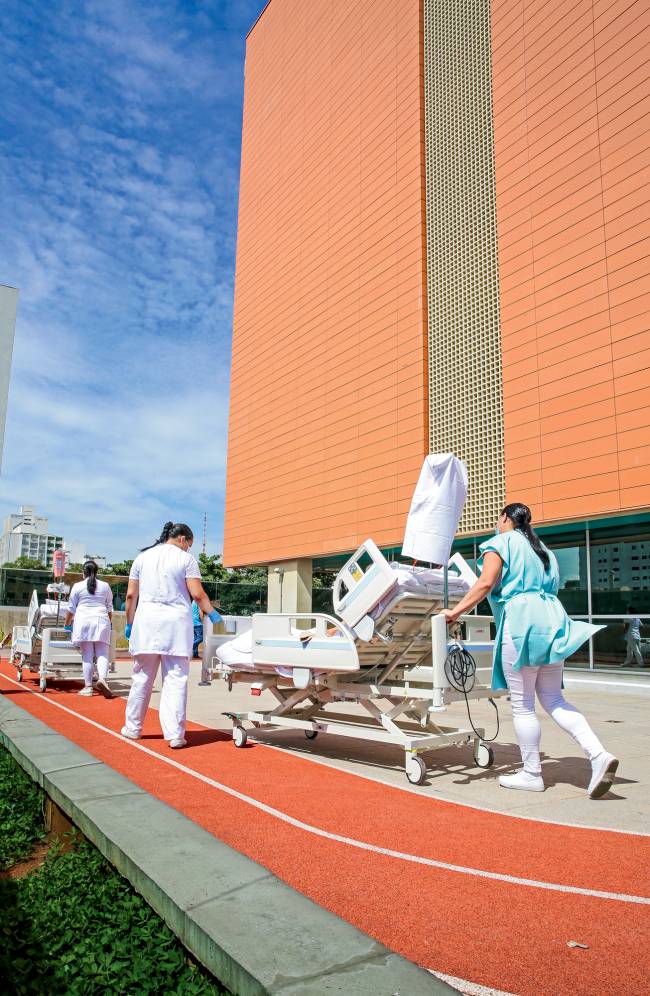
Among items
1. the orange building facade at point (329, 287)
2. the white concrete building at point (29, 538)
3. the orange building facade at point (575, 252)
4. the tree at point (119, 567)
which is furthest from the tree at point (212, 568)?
the white concrete building at point (29, 538)

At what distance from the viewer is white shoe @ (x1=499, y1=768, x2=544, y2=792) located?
4.59 m

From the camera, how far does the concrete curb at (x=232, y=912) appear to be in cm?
173

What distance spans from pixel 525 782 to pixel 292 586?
2350cm

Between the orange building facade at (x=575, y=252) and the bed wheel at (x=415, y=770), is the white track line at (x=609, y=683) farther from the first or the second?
the bed wheel at (x=415, y=770)

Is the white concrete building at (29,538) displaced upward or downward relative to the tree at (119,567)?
upward

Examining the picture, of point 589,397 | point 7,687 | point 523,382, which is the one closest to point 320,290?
point 523,382

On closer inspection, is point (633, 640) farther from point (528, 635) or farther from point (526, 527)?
point (528, 635)

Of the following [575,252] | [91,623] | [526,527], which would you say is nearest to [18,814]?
[526,527]

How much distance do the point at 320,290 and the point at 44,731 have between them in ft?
79.8

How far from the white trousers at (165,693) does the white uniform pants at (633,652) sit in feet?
38.4

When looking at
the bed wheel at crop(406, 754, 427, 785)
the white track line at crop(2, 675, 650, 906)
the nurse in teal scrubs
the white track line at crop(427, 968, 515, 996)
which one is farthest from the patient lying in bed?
the white track line at crop(427, 968, 515, 996)

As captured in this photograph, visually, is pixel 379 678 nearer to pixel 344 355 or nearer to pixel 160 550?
pixel 160 550

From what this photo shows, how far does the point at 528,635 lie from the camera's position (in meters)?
4.57

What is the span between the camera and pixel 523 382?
59.1 ft
